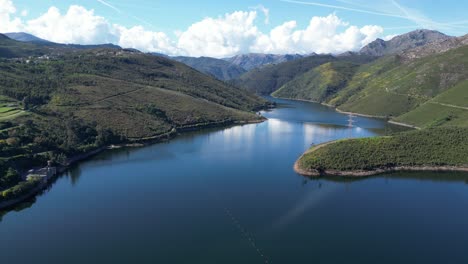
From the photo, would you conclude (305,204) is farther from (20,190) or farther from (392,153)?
(20,190)

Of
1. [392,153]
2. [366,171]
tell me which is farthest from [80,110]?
[392,153]

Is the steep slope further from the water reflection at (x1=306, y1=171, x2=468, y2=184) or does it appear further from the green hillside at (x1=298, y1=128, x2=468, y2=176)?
the water reflection at (x1=306, y1=171, x2=468, y2=184)

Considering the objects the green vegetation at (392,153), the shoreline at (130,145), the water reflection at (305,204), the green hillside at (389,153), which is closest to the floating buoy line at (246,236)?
the water reflection at (305,204)

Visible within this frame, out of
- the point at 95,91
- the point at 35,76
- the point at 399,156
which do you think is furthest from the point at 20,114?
the point at 399,156

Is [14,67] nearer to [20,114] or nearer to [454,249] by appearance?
[20,114]

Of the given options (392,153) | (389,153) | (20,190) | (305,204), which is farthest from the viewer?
(392,153)

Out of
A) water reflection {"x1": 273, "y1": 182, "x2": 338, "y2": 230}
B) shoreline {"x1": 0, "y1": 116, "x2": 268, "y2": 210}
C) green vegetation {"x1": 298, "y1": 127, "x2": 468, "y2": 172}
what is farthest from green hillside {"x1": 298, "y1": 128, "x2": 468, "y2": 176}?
shoreline {"x1": 0, "y1": 116, "x2": 268, "y2": 210}
